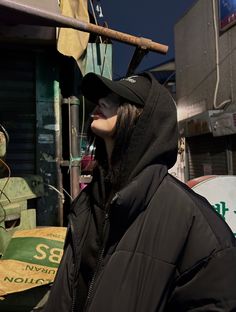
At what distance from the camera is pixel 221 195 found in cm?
374

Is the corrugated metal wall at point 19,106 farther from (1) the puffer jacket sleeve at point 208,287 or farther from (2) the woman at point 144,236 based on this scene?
(1) the puffer jacket sleeve at point 208,287

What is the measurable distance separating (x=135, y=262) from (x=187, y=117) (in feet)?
35.0

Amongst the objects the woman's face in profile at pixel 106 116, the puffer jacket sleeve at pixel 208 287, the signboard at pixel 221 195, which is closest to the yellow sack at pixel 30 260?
the signboard at pixel 221 195

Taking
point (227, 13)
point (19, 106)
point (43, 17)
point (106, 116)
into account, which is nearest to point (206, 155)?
point (227, 13)

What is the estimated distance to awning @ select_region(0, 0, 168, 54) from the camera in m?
Answer: 3.55

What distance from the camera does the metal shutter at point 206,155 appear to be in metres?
9.35

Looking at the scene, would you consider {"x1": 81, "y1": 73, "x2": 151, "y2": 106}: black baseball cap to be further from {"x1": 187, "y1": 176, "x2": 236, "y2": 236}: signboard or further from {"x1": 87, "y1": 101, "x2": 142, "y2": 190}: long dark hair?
{"x1": 187, "y1": 176, "x2": 236, "y2": 236}: signboard

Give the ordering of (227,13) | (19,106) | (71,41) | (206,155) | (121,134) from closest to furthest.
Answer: (121,134) < (71,41) < (19,106) < (227,13) < (206,155)

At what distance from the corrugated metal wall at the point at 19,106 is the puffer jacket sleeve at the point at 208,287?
12.7 ft

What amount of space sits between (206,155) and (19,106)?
6.10 meters

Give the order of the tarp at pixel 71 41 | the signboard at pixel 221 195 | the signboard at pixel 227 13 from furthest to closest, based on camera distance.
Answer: the signboard at pixel 227 13 < the tarp at pixel 71 41 < the signboard at pixel 221 195

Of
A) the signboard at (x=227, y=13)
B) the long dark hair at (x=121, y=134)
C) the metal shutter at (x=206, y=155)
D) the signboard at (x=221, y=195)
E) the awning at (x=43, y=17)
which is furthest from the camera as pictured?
the metal shutter at (x=206, y=155)

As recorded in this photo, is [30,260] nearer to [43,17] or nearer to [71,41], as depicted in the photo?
[43,17]

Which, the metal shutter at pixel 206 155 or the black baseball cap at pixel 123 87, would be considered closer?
the black baseball cap at pixel 123 87
